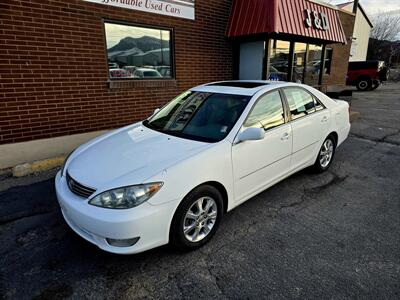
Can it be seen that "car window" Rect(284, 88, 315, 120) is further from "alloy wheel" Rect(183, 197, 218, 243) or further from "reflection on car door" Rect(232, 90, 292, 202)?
"alloy wheel" Rect(183, 197, 218, 243)

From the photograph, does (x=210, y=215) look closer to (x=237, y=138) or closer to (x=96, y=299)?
(x=237, y=138)

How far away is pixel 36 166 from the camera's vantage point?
15.3 feet

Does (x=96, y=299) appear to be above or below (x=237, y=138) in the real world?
below

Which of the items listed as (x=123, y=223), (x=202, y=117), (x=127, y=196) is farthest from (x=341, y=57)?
(x=123, y=223)

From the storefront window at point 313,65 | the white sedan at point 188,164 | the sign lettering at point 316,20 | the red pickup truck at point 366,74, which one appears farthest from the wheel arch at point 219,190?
the red pickup truck at point 366,74

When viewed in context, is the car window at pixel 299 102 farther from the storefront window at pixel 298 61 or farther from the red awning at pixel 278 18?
the storefront window at pixel 298 61

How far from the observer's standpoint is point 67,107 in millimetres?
5219

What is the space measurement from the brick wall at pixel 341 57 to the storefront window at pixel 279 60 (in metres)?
4.87

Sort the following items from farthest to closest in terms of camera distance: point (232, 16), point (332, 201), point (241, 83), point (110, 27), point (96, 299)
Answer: point (232, 16)
point (110, 27)
point (241, 83)
point (332, 201)
point (96, 299)

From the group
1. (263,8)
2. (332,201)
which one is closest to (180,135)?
(332,201)

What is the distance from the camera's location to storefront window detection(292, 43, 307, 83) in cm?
902

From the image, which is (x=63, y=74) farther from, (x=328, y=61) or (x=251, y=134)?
(x=328, y=61)

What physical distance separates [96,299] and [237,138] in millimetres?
1876

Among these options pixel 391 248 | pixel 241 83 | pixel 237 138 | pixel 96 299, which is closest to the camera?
pixel 96 299
